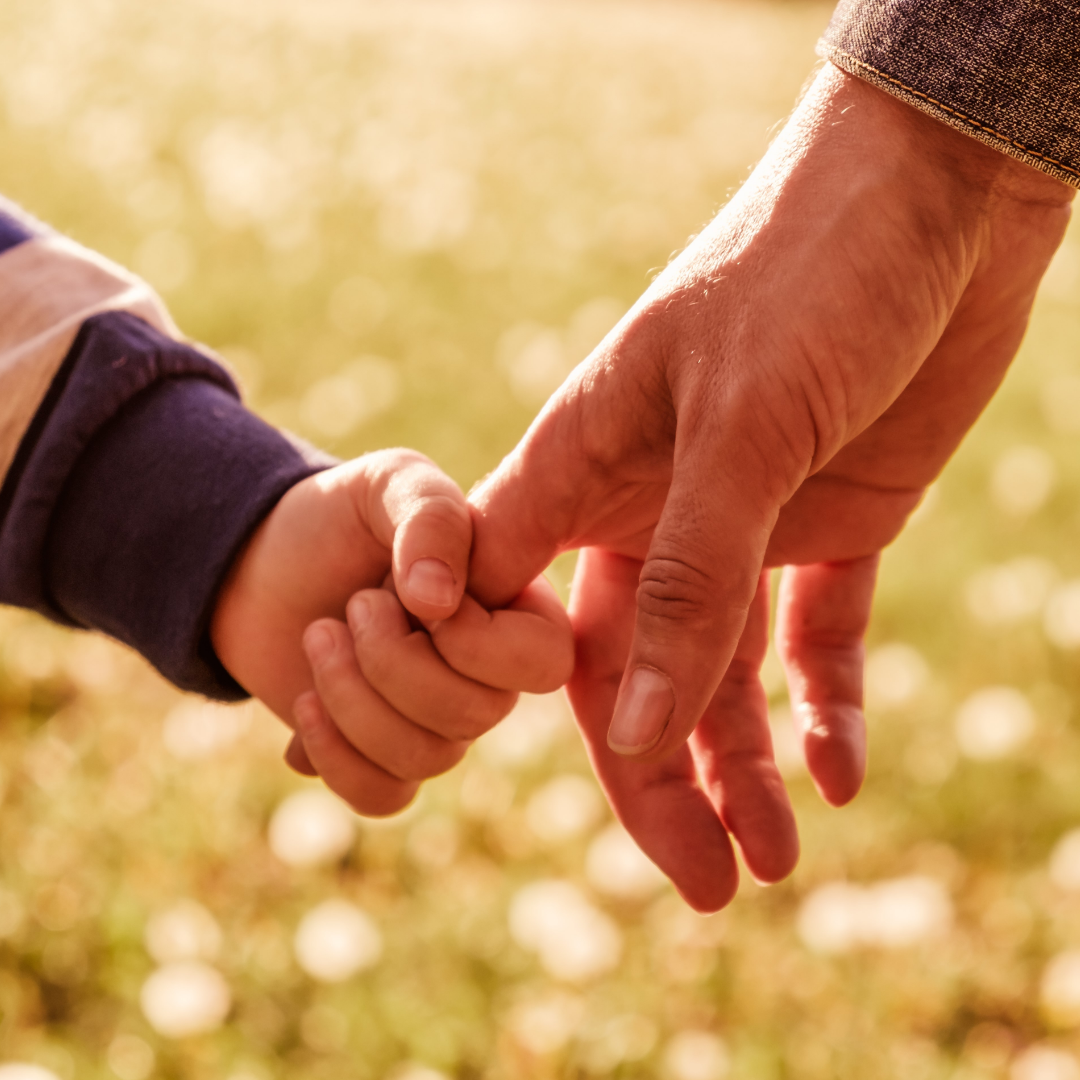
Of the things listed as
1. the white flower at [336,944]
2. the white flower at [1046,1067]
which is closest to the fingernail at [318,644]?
the white flower at [336,944]

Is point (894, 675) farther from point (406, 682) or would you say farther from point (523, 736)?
point (406, 682)

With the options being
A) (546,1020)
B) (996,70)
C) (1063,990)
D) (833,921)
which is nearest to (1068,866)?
(1063,990)

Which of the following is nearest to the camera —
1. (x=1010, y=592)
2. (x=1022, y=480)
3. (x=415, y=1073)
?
(x=415, y=1073)

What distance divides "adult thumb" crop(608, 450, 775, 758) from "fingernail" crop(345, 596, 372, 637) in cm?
27

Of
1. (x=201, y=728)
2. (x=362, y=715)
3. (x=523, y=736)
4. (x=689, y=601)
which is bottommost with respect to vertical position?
(x=201, y=728)

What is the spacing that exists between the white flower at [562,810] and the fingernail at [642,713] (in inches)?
19.5

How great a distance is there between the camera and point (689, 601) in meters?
0.71

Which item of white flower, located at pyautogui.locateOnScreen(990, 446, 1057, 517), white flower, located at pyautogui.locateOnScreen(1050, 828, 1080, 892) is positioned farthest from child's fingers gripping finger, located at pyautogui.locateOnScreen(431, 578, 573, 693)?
white flower, located at pyautogui.locateOnScreen(990, 446, 1057, 517)

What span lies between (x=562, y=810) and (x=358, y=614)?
386 millimetres

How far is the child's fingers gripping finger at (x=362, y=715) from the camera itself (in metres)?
0.91

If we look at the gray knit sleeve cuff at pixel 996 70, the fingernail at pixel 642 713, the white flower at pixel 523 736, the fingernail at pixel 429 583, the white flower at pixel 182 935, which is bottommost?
the white flower at pixel 182 935

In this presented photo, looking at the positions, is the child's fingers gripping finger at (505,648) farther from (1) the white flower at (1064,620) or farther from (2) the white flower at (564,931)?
(1) the white flower at (1064,620)

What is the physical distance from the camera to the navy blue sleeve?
1.00 metres

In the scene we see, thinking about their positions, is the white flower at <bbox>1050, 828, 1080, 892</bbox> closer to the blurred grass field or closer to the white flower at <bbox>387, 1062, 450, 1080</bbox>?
the blurred grass field
